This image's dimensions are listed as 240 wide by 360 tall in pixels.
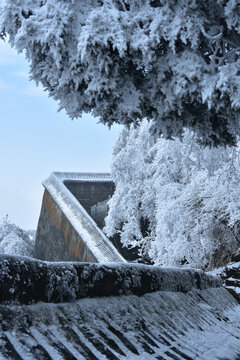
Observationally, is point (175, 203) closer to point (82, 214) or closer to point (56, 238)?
point (82, 214)

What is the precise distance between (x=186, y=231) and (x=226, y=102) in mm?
13526

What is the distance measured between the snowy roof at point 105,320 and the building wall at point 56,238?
41.1 ft

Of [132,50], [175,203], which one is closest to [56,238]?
[175,203]

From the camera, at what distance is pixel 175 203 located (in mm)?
17266

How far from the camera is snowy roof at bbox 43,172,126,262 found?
16250 mm

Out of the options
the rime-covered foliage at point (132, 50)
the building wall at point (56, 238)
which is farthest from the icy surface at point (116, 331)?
the building wall at point (56, 238)

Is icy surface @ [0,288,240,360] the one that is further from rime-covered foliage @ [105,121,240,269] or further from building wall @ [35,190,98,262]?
building wall @ [35,190,98,262]

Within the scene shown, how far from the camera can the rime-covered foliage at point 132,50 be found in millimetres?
3494

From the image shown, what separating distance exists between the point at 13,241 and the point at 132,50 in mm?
19562

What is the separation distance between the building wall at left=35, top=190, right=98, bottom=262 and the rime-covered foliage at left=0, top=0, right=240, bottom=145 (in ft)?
42.0

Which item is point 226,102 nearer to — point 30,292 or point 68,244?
point 30,292

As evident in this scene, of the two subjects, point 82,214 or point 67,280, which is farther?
point 82,214

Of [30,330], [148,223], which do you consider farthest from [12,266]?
[148,223]

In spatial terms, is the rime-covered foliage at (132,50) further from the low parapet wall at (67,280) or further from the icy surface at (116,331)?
the icy surface at (116,331)
